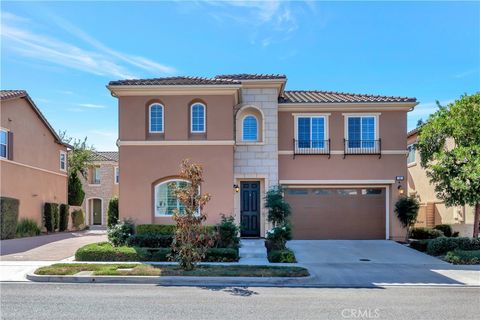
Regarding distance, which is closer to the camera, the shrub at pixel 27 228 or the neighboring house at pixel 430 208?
the neighboring house at pixel 430 208

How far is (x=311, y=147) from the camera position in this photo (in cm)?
1928

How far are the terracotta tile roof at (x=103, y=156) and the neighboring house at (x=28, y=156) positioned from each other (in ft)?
21.7

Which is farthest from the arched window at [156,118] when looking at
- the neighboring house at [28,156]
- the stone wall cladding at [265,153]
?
the neighboring house at [28,156]

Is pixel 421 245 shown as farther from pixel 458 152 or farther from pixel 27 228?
pixel 27 228

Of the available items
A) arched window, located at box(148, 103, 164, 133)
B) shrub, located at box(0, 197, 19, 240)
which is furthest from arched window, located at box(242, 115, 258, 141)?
shrub, located at box(0, 197, 19, 240)

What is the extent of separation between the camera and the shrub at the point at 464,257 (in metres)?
13.8

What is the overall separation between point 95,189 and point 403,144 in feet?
86.2

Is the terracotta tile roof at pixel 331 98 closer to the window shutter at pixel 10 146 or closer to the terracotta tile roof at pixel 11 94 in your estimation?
the terracotta tile roof at pixel 11 94

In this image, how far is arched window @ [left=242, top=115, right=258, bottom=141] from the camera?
19109 mm

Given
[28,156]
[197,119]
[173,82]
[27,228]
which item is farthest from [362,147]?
[28,156]

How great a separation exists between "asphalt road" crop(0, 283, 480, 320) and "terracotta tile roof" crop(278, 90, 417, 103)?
10.5 m

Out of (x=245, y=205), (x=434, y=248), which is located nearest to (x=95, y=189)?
(x=245, y=205)

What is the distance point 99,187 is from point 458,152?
29.2 meters

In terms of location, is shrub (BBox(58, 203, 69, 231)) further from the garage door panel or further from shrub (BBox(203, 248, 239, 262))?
shrub (BBox(203, 248, 239, 262))
